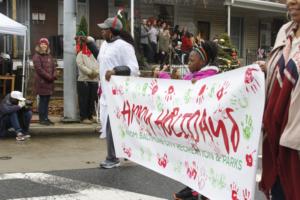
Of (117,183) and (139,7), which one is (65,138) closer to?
(117,183)

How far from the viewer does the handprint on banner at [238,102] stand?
147 inches

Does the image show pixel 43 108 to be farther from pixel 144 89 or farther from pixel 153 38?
pixel 153 38

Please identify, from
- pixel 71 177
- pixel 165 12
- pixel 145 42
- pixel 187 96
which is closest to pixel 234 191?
pixel 187 96

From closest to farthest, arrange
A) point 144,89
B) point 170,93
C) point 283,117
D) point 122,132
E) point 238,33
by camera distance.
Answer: point 283,117
point 170,93
point 144,89
point 122,132
point 238,33

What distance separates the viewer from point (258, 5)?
78.1 feet

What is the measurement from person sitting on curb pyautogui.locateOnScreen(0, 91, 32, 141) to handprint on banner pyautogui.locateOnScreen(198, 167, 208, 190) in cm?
607

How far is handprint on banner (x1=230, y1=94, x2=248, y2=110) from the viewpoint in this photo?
3.74 meters

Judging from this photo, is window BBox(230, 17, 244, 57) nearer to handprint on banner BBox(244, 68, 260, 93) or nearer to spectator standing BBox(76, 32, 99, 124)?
spectator standing BBox(76, 32, 99, 124)

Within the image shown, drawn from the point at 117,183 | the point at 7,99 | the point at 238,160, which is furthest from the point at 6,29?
the point at 238,160

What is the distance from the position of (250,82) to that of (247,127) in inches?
12.2

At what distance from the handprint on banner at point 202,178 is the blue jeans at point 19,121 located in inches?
241

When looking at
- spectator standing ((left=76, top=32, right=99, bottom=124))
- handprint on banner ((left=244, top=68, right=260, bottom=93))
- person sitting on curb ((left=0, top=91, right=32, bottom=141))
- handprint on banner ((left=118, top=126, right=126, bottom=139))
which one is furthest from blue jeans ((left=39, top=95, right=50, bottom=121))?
handprint on banner ((left=244, top=68, right=260, bottom=93))

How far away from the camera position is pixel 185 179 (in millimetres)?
4609

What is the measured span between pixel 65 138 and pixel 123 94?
467 centimetres
